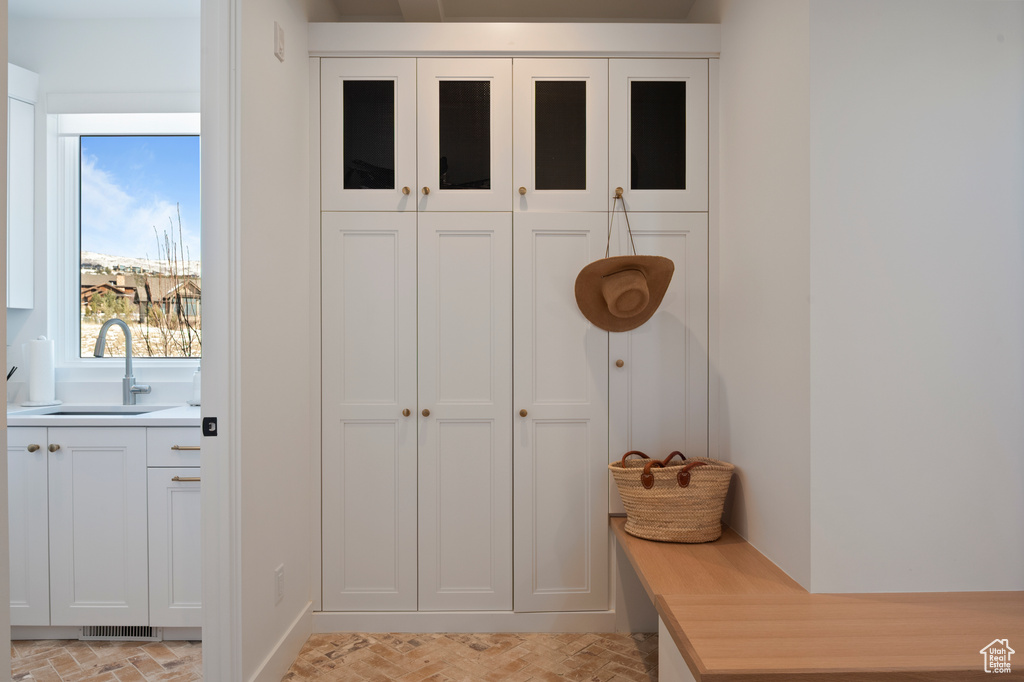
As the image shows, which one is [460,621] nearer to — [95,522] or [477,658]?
[477,658]

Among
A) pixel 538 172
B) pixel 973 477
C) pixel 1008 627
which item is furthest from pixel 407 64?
pixel 1008 627

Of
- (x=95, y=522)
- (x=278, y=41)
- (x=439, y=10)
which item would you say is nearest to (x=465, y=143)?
(x=439, y=10)

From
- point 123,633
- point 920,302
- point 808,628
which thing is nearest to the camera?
point 808,628

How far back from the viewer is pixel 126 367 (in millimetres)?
2713

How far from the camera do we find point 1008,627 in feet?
4.77

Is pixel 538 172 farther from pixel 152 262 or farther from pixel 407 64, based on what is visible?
pixel 152 262

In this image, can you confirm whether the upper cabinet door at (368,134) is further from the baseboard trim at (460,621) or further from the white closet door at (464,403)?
the baseboard trim at (460,621)

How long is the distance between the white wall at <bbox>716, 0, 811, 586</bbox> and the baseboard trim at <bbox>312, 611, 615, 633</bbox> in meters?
0.73

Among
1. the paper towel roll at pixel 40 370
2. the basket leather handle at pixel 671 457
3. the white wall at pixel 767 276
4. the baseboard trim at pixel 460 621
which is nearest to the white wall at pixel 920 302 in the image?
the white wall at pixel 767 276

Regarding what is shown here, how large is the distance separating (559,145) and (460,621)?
1972 millimetres

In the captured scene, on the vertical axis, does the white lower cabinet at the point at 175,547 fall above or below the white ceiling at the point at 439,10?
below

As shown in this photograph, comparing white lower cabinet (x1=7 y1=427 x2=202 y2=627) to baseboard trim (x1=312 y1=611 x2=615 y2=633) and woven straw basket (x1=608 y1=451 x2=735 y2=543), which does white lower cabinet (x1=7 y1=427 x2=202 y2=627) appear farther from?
woven straw basket (x1=608 y1=451 x2=735 y2=543)

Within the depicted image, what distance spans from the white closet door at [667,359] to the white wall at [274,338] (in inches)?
48.7

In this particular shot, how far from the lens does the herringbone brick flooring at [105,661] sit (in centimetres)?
208
